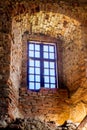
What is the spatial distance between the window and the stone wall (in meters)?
0.25

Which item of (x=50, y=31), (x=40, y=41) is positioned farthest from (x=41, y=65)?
(x=50, y=31)

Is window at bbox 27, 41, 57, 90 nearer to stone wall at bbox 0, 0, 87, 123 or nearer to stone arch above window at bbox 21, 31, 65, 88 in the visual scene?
stone arch above window at bbox 21, 31, 65, 88

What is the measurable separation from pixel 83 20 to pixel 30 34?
1852 mm

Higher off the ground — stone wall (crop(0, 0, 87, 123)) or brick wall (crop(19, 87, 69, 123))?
stone wall (crop(0, 0, 87, 123))

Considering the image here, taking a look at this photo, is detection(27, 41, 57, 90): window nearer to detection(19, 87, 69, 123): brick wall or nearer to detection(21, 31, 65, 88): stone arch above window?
detection(21, 31, 65, 88): stone arch above window

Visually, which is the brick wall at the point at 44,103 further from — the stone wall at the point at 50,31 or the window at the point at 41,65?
the window at the point at 41,65

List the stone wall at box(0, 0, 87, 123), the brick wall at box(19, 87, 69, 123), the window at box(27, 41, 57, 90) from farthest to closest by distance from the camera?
the window at box(27, 41, 57, 90) → the brick wall at box(19, 87, 69, 123) → the stone wall at box(0, 0, 87, 123)

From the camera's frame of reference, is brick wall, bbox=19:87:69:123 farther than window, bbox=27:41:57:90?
No

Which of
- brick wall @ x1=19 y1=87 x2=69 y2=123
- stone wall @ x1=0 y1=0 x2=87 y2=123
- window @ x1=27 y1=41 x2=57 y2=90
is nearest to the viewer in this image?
stone wall @ x1=0 y1=0 x2=87 y2=123

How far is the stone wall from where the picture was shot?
759 cm

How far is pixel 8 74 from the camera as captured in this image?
23.1 ft

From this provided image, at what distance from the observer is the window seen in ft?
28.9

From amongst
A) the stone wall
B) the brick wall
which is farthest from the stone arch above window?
the brick wall

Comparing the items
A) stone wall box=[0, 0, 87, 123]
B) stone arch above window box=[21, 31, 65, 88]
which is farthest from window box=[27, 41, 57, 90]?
stone wall box=[0, 0, 87, 123]
